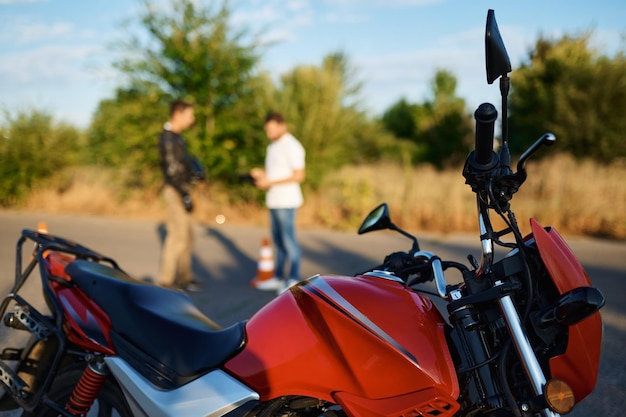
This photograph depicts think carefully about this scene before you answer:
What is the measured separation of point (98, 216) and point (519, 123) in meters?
13.8

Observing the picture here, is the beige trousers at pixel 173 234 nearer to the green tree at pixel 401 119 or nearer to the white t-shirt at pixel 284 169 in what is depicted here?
the white t-shirt at pixel 284 169

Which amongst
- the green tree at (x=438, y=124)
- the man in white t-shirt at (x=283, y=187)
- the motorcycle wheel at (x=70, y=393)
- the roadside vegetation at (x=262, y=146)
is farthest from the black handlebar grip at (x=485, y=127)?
the green tree at (x=438, y=124)

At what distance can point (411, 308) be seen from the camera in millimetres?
1899

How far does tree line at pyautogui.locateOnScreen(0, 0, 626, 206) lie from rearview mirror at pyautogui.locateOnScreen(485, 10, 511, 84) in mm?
12488

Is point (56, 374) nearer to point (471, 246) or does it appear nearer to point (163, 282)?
point (163, 282)

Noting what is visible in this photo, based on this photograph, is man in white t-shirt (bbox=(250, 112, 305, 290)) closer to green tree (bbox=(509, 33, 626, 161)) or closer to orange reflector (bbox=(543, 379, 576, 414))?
orange reflector (bbox=(543, 379, 576, 414))

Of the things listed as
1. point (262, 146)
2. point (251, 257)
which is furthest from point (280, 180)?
point (262, 146)

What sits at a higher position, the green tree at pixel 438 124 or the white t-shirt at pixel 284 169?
the green tree at pixel 438 124

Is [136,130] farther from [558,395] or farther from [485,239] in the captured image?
[558,395]

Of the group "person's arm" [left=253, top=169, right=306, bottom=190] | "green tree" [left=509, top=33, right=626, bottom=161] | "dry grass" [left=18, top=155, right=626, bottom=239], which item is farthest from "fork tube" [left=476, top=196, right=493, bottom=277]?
"green tree" [left=509, top=33, right=626, bottom=161]

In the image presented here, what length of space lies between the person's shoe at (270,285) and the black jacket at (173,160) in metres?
1.38

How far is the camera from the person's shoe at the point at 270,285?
679 centimetres

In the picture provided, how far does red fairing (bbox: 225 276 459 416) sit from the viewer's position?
5.89 ft

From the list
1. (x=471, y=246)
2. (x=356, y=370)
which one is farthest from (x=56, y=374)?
(x=471, y=246)
